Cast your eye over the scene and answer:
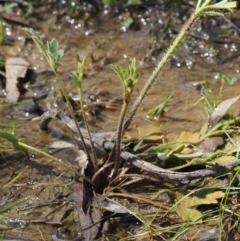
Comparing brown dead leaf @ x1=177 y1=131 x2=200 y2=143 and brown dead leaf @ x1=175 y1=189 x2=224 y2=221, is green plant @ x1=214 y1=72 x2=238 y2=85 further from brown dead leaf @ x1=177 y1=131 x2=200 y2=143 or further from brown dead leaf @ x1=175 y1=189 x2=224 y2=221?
brown dead leaf @ x1=175 y1=189 x2=224 y2=221

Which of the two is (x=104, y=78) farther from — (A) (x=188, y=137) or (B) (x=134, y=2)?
(A) (x=188, y=137)

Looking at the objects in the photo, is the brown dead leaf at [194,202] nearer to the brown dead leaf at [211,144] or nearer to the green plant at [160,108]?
the brown dead leaf at [211,144]

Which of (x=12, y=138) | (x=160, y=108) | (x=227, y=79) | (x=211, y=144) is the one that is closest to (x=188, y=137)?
(x=211, y=144)

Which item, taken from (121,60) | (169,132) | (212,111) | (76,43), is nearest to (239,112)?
(212,111)

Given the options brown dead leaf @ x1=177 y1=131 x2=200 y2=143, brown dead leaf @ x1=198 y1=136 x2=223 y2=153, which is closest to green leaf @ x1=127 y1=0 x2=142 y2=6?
brown dead leaf @ x1=177 y1=131 x2=200 y2=143

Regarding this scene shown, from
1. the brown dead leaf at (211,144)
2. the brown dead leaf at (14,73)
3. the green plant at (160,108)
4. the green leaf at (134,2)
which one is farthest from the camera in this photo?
the green leaf at (134,2)

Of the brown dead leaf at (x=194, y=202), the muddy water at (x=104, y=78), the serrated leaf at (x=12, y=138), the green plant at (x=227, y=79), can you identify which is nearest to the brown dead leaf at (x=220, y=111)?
the muddy water at (x=104, y=78)

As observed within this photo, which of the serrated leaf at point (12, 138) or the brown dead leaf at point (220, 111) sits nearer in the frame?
the serrated leaf at point (12, 138)
